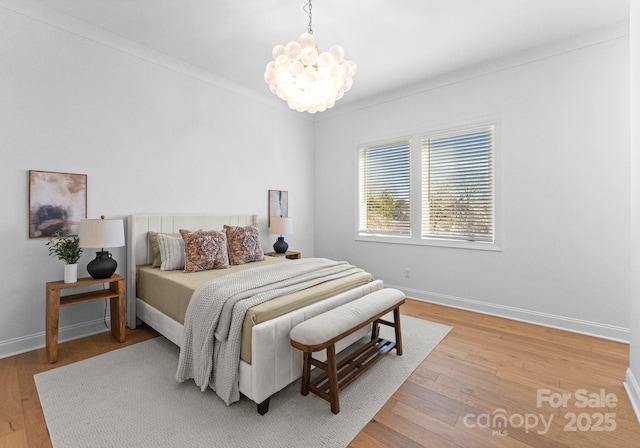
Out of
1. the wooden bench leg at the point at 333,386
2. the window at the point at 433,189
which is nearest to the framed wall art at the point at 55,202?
the wooden bench leg at the point at 333,386

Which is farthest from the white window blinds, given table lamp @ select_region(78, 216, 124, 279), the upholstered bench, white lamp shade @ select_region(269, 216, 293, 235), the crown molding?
table lamp @ select_region(78, 216, 124, 279)

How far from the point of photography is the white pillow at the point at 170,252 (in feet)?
9.94

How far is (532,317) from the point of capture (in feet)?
10.8

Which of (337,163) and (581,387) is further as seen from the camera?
(337,163)

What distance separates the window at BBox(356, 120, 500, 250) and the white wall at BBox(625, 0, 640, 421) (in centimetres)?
150

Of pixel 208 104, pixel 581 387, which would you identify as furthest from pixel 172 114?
pixel 581 387

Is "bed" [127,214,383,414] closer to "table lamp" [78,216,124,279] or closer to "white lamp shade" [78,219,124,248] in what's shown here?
"table lamp" [78,216,124,279]

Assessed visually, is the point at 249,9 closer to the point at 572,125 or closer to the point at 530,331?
the point at 572,125

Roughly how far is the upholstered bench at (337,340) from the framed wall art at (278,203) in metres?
2.61

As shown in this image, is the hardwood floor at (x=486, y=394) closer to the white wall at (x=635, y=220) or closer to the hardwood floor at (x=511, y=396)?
the hardwood floor at (x=511, y=396)

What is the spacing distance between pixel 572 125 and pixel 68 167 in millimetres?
4920

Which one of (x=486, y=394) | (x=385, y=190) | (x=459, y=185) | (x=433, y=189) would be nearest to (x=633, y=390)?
(x=486, y=394)

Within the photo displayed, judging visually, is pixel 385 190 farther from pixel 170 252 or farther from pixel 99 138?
pixel 99 138

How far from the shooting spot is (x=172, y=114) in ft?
11.6
